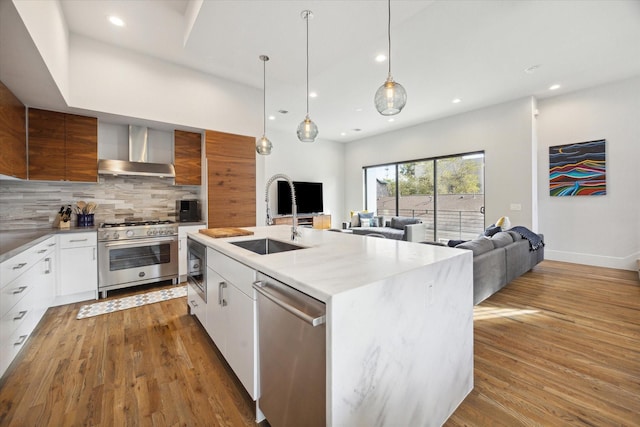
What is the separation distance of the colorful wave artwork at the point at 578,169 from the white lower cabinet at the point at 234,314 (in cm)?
599

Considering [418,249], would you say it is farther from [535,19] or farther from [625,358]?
[535,19]

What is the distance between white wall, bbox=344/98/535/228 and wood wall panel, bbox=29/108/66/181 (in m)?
6.57

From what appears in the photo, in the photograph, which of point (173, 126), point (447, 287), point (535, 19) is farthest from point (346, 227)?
point (447, 287)

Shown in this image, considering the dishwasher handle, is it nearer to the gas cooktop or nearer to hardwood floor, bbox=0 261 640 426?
hardwood floor, bbox=0 261 640 426

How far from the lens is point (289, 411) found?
115 cm

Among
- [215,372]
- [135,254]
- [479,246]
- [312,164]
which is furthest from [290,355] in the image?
[312,164]

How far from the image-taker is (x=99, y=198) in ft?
12.0

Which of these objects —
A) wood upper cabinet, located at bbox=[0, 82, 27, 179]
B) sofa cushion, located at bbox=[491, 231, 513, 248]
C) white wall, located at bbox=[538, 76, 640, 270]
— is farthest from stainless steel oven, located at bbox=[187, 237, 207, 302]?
white wall, located at bbox=[538, 76, 640, 270]

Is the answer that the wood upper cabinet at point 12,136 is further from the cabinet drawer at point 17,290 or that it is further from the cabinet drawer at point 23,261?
the cabinet drawer at point 17,290

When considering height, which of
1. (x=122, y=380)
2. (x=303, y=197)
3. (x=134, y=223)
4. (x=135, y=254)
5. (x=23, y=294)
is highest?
(x=303, y=197)

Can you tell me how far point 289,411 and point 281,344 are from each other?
28 cm

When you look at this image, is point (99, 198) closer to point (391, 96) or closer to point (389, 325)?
point (391, 96)

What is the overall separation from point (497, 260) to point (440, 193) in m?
3.55

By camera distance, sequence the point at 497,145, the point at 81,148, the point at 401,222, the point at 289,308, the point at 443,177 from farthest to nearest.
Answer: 1. the point at 401,222
2. the point at 443,177
3. the point at 497,145
4. the point at 81,148
5. the point at 289,308
